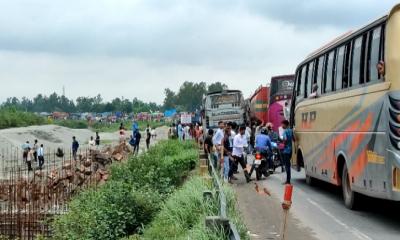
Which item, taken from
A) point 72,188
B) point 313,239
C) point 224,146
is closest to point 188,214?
point 313,239

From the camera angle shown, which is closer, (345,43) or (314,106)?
(345,43)

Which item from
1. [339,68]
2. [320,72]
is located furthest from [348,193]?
[320,72]

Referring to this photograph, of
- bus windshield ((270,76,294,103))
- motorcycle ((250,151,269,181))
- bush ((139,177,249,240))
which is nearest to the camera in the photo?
bush ((139,177,249,240))

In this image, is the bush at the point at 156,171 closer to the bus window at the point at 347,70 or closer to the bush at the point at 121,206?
the bush at the point at 121,206

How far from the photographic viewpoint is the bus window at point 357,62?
12383 mm

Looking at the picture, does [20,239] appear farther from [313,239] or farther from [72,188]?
[313,239]

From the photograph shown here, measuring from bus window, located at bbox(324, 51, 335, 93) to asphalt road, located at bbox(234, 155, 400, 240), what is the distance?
2824 millimetres

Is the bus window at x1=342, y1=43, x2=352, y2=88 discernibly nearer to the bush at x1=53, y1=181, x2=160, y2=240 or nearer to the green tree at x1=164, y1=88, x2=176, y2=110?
the bush at x1=53, y1=181, x2=160, y2=240

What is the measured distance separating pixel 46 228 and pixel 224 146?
7625 millimetres

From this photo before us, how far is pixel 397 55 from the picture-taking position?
1053 centimetres

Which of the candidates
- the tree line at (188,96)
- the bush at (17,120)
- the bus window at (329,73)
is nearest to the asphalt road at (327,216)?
the bus window at (329,73)

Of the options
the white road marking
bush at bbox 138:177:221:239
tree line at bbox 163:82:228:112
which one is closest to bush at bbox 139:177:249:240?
bush at bbox 138:177:221:239

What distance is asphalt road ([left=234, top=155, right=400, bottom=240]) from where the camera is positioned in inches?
443

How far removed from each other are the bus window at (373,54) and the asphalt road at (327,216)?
2.85 meters
